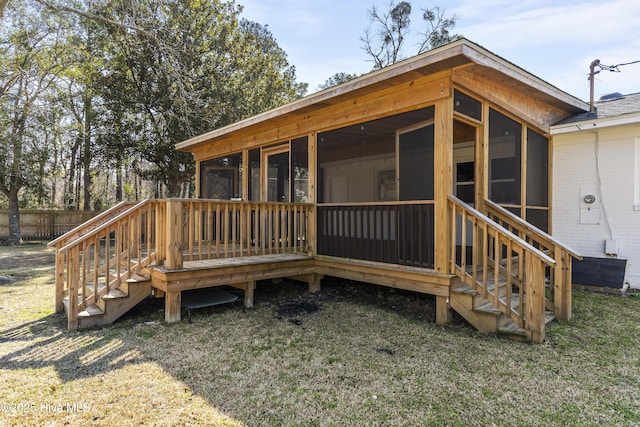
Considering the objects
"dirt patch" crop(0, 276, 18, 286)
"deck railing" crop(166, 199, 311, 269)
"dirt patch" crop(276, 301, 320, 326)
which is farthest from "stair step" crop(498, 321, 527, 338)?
"dirt patch" crop(0, 276, 18, 286)

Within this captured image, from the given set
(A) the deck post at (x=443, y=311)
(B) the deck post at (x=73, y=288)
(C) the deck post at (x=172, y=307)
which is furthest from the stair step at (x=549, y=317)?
(B) the deck post at (x=73, y=288)

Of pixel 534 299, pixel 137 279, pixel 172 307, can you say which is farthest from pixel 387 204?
pixel 137 279

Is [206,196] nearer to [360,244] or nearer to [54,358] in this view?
[360,244]

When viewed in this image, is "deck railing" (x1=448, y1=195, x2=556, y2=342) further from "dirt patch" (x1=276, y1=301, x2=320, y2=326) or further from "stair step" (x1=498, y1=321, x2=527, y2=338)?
"dirt patch" (x1=276, y1=301, x2=320, y2=326)

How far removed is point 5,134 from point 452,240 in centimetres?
1533

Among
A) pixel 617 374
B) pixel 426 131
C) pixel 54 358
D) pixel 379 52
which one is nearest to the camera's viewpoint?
pixel 617 374

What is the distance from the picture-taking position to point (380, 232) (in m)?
4.89

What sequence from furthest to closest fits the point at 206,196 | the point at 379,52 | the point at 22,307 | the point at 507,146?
the point at 379,52 < the point at 206,196 < the point at 507,146 < the point at 22,307

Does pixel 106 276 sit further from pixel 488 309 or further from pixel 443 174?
pixel 488 309

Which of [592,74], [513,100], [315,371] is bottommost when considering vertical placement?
[315,371]

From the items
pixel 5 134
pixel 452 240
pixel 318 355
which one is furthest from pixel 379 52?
pixel 318 355

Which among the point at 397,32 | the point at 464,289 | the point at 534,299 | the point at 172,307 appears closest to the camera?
the point at 534,299

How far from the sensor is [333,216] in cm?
565

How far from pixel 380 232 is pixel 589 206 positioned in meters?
4.11
